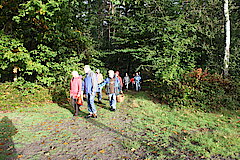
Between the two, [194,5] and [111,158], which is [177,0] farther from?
[111,158]

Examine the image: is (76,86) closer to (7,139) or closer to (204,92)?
(7,139)

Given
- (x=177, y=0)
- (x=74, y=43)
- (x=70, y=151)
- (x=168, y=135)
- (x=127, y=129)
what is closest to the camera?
(x=70, y=151)

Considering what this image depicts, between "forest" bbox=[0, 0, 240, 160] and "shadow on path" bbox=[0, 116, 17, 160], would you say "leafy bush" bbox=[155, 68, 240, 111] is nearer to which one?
"forest" bbox=[0, 0, 240, 160]

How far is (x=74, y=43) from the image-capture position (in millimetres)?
13492

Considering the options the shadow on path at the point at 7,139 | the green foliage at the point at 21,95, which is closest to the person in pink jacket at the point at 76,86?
the shadow on path at the point at 7,139

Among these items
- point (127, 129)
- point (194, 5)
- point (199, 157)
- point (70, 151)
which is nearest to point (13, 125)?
point (70, 151)

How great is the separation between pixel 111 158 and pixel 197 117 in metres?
4.89

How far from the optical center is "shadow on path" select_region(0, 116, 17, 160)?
12.5 feet

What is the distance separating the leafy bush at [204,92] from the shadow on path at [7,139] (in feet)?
23.1

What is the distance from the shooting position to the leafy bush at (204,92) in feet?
26.5

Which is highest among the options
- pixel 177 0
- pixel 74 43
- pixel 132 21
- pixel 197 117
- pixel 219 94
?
pixel 177 0

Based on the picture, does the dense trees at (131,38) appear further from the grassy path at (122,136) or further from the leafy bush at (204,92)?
the grassy path at (122,136)

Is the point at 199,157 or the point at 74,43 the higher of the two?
the point at 74,43

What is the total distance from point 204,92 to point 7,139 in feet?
26.8
